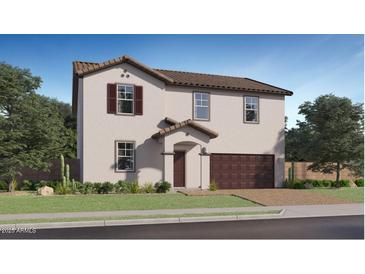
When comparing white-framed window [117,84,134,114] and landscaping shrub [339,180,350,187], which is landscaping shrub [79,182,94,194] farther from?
landscaping shrub [339,180,350,187]

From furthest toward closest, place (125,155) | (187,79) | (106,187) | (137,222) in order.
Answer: (187,79)
(125,155)
(106,187)
(137,222)

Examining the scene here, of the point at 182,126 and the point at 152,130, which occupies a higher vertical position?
the point at 182,126

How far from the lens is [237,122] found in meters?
24.3

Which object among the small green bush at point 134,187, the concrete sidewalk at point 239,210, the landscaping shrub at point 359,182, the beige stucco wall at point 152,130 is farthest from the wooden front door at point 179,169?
the landscaping shrub at point 359,182

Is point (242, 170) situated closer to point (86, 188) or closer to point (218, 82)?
point (218, 82)

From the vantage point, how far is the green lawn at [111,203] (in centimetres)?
1389

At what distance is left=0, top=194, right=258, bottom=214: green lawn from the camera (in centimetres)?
1389

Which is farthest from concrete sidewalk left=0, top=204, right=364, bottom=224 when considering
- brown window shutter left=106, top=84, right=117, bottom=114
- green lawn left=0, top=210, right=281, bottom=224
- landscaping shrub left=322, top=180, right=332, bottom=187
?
landscaping shrub left=322, top=180, right=332, bottom=187

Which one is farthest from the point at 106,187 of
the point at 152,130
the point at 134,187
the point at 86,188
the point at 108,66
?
the point at 108,66

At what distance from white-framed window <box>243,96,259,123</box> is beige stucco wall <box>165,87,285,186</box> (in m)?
0.26

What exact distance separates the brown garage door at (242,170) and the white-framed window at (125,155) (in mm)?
4784

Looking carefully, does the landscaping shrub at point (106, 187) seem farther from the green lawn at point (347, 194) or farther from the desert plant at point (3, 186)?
the green lawn at point (347, 194)

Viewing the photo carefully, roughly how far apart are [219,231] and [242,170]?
14289mm

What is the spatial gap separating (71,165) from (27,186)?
255 cm
